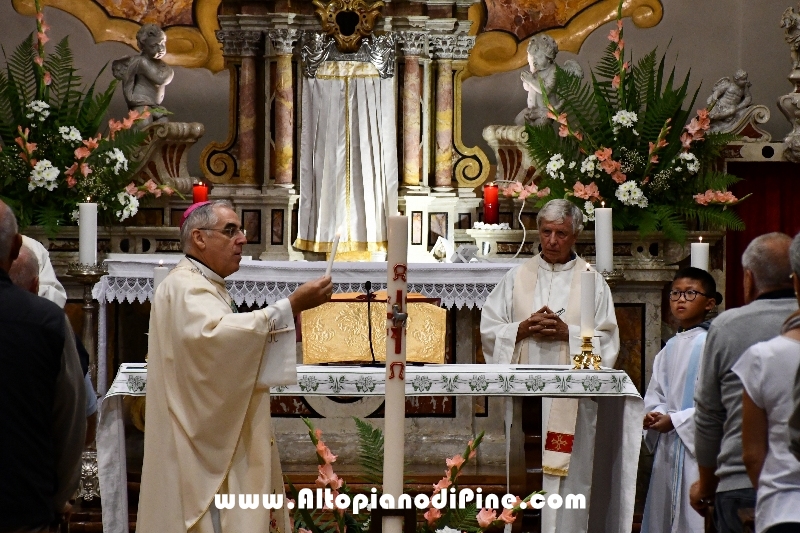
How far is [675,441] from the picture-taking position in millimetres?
5438

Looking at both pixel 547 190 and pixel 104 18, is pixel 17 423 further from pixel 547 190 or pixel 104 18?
pixel 104 18

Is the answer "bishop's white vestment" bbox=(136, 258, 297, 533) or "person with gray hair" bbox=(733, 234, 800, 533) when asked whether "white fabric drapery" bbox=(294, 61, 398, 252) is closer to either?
"bishop's white vestment" bbox=(136, 258, 297, 533)

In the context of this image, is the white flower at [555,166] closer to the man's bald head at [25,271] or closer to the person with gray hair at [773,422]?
the man's bald head at [25,271]

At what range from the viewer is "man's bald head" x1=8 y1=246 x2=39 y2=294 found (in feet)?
14.9

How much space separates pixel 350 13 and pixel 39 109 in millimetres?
2257

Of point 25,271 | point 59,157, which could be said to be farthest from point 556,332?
point 59,157

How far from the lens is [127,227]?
8.74 metres

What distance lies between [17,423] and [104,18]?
7477 mm

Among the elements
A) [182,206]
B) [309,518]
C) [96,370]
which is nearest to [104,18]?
[182,206]

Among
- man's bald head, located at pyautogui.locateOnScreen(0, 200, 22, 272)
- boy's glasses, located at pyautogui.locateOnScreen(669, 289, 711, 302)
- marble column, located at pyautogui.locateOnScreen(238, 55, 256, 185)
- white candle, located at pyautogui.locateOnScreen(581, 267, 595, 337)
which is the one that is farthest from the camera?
marble column, located at pyautogui.locateOnScreen(238, 55, 256, 185)

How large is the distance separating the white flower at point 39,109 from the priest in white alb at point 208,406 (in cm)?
423

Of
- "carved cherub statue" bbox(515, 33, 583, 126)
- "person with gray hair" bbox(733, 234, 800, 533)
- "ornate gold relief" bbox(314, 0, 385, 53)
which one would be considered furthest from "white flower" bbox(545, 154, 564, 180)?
"person with gray hair" bbox(733, 234, 800, 533)

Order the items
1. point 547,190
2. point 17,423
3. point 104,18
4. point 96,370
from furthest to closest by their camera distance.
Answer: point 104,18 → point 547,190 → point 96,370 → point 17,423

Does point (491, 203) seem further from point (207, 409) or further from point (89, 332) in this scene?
point (207, 409)
